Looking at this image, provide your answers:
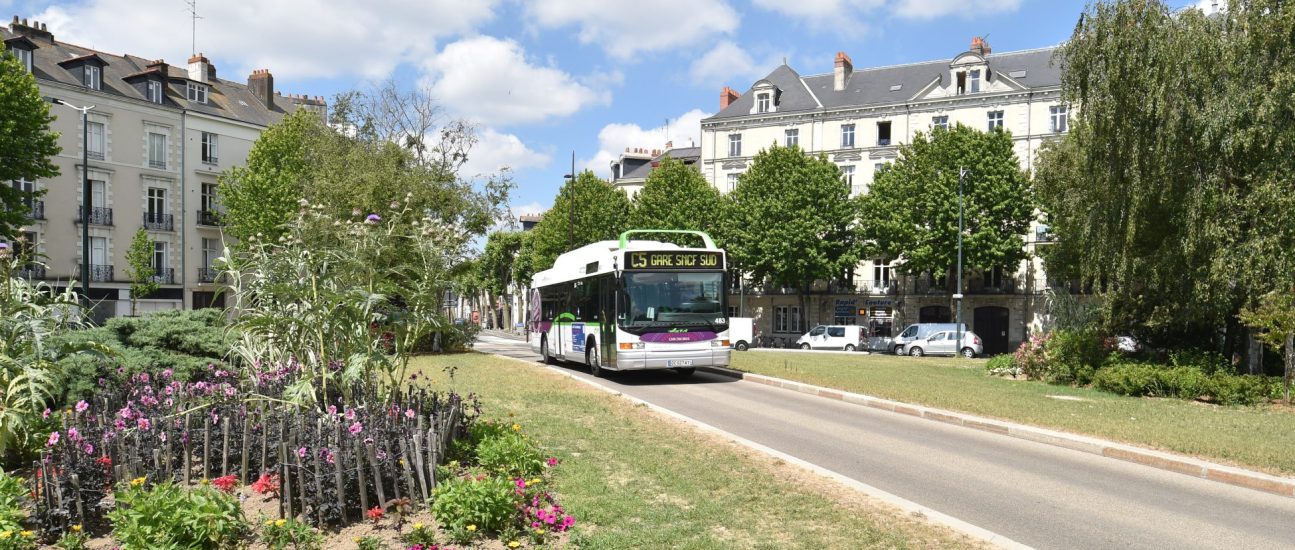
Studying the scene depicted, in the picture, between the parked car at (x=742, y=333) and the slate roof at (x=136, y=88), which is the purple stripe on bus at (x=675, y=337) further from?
the slate roof at (x=136, y=88)

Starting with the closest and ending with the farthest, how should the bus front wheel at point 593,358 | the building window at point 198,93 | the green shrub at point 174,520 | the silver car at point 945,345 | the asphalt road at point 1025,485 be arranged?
the green shrub at point 174,520, the asphalt road at point 1025,485, the bus front wheel at point 593,358, the silver car at point 945,345, the building window at point 198,93

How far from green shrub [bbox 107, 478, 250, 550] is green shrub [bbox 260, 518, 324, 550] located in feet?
0.74

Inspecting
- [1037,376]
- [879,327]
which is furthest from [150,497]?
[879,327]

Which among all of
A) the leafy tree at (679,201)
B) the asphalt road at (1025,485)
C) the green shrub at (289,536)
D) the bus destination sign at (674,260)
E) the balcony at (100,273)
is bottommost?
the asphalt road at (1025,485)

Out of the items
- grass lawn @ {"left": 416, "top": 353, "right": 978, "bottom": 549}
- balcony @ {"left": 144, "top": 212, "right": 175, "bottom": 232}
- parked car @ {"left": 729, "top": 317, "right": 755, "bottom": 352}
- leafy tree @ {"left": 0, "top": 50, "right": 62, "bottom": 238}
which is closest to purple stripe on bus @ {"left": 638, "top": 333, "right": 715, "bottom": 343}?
grass lawn @ {"left": 416, "top": 353, "right": 978, "bottom": 549}

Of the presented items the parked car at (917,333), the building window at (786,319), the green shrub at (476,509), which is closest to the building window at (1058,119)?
the parked car at (917,333)

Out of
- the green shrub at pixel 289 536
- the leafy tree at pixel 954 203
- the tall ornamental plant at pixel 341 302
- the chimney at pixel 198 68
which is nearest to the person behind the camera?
the green shrub at pixel 289 536

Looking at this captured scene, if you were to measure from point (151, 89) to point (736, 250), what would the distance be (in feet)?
114

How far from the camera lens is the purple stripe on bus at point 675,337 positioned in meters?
18.7

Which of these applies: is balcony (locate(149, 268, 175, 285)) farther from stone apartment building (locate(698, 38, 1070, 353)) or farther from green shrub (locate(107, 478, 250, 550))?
green shrub (locate(107, 478, 250, 550))

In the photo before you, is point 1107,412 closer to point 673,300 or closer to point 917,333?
point 673,300

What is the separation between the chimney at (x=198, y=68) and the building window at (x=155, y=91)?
5.41 m

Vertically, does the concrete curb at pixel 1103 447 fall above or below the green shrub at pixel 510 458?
below

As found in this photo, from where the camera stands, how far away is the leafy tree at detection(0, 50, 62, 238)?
1206 inches
